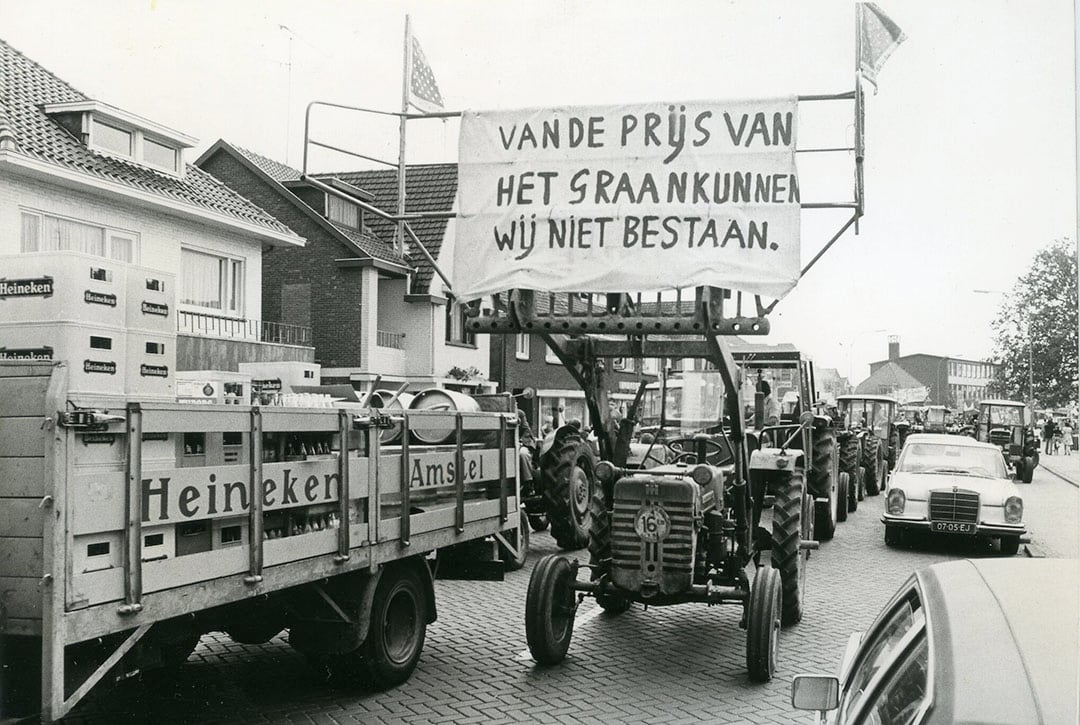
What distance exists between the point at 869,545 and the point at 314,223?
18.5m

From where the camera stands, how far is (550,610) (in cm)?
677

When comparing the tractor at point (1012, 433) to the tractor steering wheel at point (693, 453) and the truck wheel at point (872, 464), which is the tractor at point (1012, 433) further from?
the tractor steering wheel at point (693, 453)

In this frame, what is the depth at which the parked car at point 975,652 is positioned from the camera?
1712mm

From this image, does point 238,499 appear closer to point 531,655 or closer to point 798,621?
point 531,655

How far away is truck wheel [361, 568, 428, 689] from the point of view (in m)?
6.05

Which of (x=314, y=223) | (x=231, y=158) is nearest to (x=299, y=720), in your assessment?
(x=314, y=223)

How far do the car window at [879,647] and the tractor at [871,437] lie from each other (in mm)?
15998

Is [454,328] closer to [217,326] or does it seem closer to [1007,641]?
[217,326]

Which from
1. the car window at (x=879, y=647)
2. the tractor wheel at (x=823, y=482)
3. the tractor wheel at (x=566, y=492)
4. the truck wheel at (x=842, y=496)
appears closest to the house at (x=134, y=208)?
the tractor wheel at (x=566, y=492)

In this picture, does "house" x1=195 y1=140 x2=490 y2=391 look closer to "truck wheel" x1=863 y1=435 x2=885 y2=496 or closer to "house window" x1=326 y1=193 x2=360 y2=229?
"house window" x1=326 y1=193 x2=360 y2=229

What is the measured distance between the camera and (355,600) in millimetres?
5781

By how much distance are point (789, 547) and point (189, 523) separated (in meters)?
5.42

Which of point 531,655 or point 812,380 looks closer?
point 531,655

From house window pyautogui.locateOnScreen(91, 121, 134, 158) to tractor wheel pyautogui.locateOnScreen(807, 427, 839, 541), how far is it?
1352 centimetres
